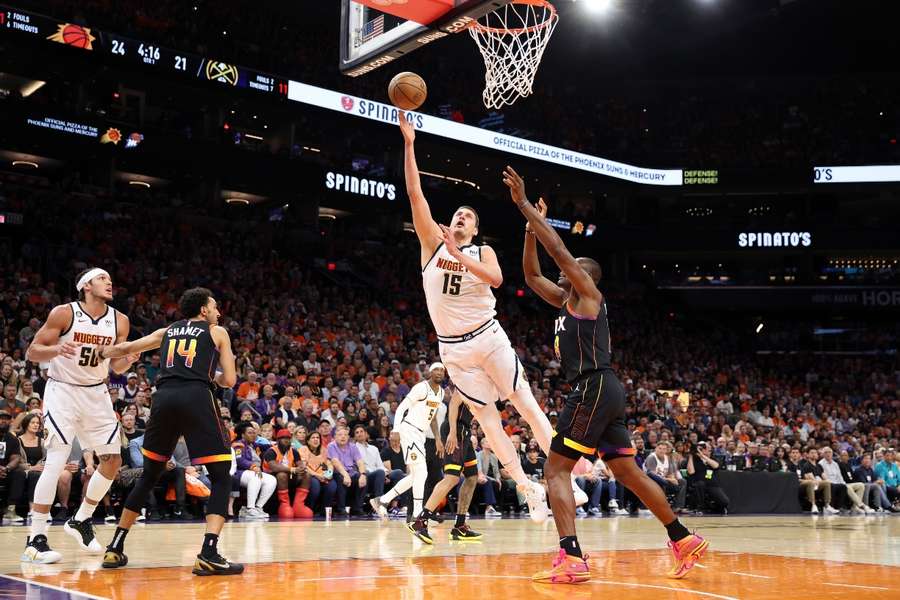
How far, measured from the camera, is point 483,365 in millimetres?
7898

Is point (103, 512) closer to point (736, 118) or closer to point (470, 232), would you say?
point (470, 232)

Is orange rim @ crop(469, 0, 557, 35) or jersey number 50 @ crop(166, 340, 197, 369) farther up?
orange rim @ crop(469, 0, 557, 35)

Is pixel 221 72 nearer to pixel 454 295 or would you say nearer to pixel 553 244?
pixel 454 295

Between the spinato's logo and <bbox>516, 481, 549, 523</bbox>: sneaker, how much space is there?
32303 millimetres

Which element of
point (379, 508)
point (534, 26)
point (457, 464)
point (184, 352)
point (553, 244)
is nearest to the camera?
point (553, 244)

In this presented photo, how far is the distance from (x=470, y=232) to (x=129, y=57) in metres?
20.6

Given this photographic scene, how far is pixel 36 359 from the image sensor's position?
7.45 m

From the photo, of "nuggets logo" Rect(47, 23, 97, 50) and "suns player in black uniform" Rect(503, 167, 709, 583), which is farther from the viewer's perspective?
"nuggets logo" Rect(47, 23, 97, 50)

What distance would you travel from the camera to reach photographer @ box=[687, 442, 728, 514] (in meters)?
19.3

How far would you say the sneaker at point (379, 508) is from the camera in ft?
46.3

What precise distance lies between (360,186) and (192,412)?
2370cm

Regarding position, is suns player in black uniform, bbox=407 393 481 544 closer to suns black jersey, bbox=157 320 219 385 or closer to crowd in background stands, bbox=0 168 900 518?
crowd in background stands, bbox=0 168 900 518

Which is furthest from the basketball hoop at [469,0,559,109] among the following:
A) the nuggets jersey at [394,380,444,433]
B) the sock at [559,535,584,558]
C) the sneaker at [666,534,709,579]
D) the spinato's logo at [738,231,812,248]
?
the spinato's logo at [738,231,812,248]

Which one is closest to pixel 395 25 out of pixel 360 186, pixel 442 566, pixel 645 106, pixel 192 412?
pixel 192 412
